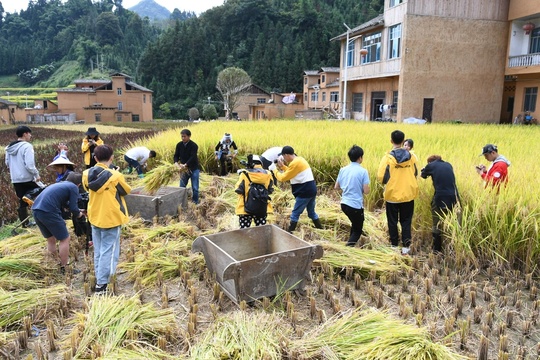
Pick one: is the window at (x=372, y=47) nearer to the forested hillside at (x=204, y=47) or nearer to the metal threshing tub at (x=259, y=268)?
the metal threshing tub at (x=259, y=268)

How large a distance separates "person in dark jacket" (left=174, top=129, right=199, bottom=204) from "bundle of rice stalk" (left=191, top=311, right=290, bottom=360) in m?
4.01

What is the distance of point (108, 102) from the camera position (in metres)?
47.0

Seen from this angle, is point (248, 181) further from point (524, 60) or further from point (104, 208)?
point (524, 60)

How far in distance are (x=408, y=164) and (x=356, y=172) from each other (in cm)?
62

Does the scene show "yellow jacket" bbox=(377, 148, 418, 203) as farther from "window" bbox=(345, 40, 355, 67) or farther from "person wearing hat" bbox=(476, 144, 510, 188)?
"window" bbox=(345, 40, 355, 67)

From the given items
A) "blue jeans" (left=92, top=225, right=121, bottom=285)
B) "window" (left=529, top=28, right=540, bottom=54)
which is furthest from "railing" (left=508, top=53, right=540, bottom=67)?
"blue jeans" (left=92, top=225, right=121, bottom=285)

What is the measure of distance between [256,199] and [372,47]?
23.3 m

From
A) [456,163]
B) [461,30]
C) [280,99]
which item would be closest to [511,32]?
[461,30]

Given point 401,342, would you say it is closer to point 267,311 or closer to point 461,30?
point 267,311

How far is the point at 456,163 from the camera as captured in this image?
6.60 meters


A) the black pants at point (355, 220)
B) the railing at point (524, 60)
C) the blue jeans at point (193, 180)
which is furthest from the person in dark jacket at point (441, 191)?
the railing at point (524, 60)

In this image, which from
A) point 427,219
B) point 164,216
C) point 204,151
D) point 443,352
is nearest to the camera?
point 443,352

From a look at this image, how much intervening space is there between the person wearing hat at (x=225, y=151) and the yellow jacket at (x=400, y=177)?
4218mm

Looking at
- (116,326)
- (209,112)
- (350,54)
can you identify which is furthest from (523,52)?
(209,112)
